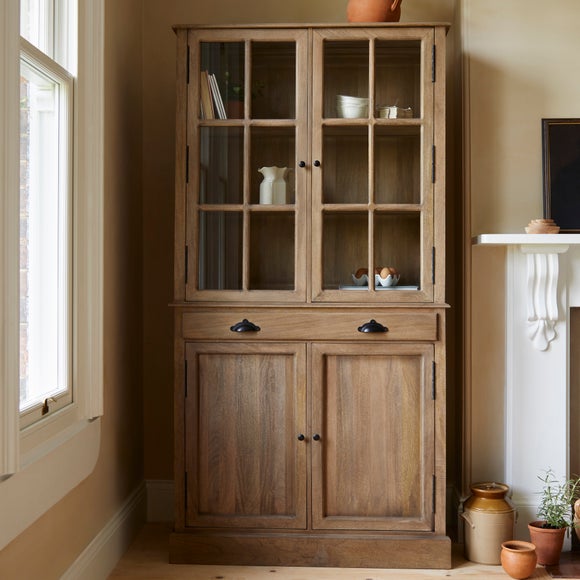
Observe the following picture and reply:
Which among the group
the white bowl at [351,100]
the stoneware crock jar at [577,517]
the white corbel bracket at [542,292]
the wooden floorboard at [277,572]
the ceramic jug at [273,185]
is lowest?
the wooden floorboard at [277,572]

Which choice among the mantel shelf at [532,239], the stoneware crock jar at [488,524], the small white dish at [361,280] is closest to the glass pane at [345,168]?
the small white dish at [361,280]

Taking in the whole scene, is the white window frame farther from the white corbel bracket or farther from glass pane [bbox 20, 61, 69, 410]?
the white corbel bracket

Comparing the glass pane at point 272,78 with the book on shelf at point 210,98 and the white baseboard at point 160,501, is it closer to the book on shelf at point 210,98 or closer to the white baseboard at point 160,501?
the book on shelf at point 210,98

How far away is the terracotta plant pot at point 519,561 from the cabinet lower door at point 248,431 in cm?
73

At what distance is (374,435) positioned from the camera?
9.20 feet

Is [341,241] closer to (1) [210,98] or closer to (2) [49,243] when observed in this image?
(1) [210,98]

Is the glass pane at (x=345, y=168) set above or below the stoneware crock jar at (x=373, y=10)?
below

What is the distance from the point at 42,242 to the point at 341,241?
1.09 metres

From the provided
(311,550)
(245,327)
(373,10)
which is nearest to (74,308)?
(245,327)

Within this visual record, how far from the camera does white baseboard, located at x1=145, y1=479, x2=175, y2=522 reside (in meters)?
3.34

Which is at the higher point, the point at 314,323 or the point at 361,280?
the point at 361,280

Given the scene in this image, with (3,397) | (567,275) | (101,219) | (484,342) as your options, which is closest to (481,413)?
(484,342)

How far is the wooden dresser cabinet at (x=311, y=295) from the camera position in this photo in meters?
2.78

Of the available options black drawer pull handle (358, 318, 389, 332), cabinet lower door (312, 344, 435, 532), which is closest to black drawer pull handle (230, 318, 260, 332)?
cabinet lower door (312, 344, 435, 532)
